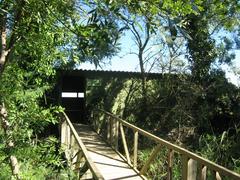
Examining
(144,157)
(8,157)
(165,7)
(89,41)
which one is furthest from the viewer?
(144,157)

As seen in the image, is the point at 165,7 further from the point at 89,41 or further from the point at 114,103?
the point at 114,103

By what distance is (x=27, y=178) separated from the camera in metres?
3.89

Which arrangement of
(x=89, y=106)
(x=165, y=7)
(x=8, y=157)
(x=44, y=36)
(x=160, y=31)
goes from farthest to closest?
(x=89, y=106) < (x=8, y=157) < (x=44, y=36) < (x=165, y=7) < (x=160, y=31)

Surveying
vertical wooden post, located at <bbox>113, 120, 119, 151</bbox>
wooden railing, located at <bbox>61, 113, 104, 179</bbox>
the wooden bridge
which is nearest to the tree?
wooden railing, located at <bbox>61, 113, 104, 179</bbox>

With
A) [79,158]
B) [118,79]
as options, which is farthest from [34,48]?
[118,79]

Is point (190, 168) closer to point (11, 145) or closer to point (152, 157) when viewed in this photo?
point (152, 157)

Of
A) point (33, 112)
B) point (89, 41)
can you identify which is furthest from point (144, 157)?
point (89, 41)

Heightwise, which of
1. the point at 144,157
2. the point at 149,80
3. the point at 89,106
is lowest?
the point at 144,157

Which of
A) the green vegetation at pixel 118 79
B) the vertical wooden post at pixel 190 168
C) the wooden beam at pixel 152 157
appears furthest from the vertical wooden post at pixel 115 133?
the vertical wooden post at pixel 190 168

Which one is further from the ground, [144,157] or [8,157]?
[8,157]

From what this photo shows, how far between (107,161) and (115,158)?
38cm

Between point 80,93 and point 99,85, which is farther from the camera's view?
point 80,93

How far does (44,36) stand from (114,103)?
474 inches

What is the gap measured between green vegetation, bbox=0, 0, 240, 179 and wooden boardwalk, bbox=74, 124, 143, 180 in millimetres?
930
